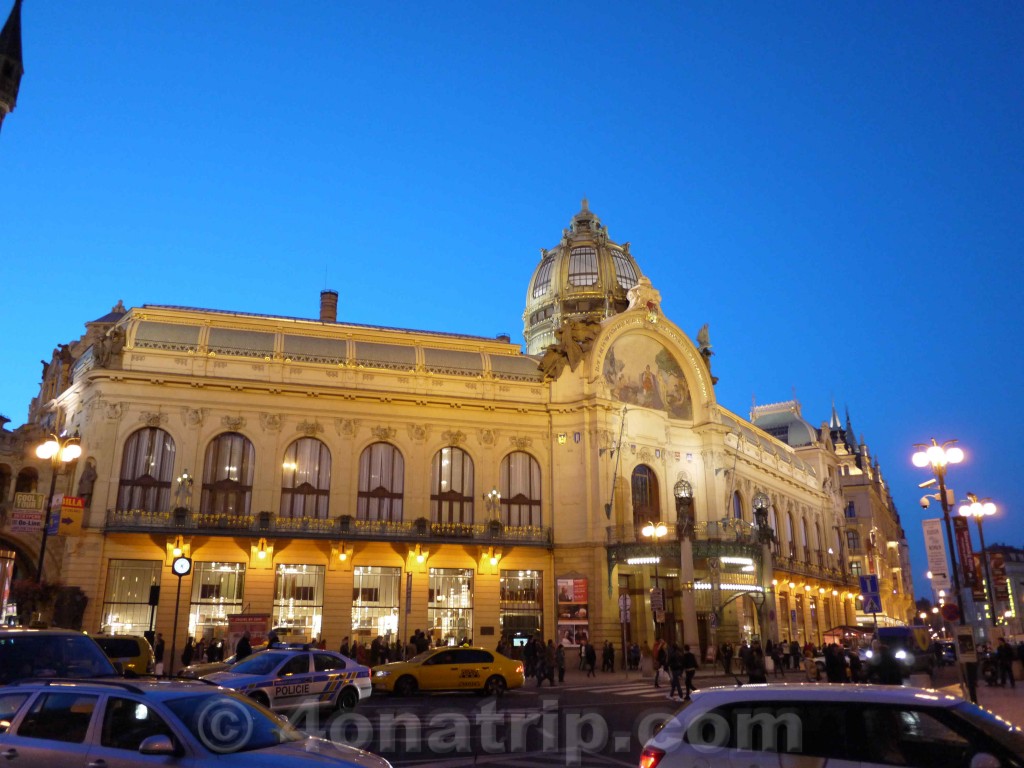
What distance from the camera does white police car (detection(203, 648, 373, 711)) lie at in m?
17.8

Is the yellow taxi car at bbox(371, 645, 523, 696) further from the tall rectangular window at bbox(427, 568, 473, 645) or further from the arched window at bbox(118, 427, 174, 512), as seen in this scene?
the arched window at bbox(118, 427, 174, 512)

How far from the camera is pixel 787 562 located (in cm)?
6053

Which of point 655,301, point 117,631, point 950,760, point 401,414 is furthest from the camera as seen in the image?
point 655,301

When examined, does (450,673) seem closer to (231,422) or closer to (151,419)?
(231,422)

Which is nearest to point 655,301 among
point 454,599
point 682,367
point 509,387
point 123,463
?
point 682,367

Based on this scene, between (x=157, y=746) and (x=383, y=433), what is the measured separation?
36.7 metres

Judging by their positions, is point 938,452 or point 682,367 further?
point 682,367

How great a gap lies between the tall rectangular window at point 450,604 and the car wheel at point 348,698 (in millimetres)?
21359

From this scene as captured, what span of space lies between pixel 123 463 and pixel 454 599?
56.8 ft

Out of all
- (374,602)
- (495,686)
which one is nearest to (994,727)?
(495,686)

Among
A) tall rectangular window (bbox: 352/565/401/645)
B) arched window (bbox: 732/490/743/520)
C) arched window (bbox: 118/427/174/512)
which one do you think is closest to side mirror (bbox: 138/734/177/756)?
tall rectangular window (bbox: 352/565/401/645)

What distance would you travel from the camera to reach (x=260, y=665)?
18.7 m

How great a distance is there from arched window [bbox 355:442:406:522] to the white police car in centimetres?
2210

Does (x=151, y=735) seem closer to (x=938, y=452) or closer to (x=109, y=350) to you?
(x=938, y=452)
